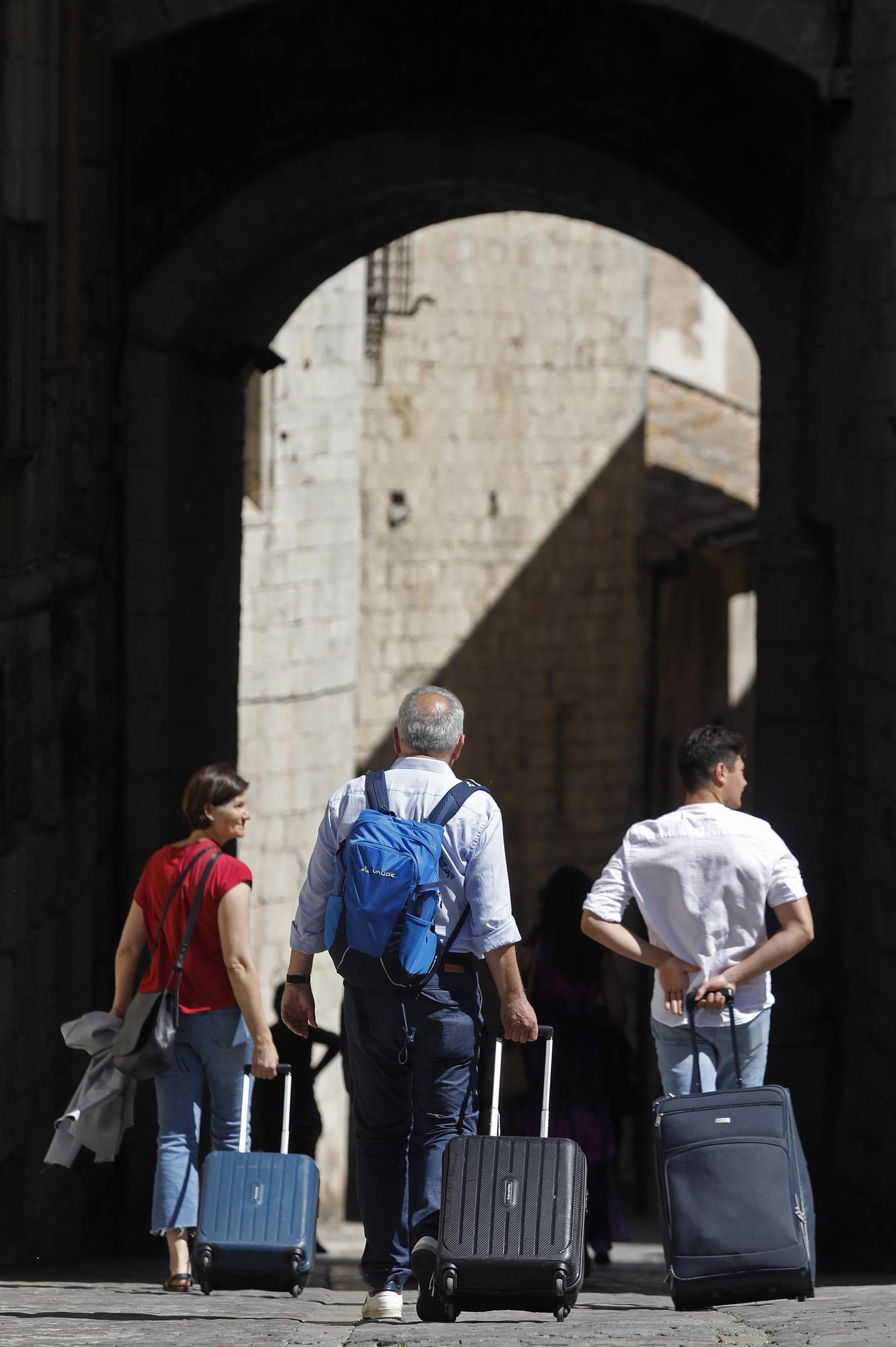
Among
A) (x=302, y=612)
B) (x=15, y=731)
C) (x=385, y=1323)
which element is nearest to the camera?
(x=385, y=1323)

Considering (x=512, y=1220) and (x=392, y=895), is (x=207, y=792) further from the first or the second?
(x=512, y=1220)

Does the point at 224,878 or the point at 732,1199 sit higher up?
the point at 224,878

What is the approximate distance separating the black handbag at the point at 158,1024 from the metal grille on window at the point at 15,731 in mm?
1482

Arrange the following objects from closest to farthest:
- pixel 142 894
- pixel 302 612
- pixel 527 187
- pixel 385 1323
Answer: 1. pixel 385 1323
2. pixel 142 894
3. pixel 527 187
4. pixel 302 612

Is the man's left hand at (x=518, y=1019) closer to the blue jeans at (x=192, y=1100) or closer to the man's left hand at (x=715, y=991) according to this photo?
the man's left hand at (x=715, y=991)

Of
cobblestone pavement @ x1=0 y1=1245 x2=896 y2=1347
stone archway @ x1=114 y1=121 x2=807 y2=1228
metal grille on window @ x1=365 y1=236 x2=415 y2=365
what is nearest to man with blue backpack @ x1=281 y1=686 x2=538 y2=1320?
cobblestone pavement @ x1=0 y1=1245 x2=896 y2=1347

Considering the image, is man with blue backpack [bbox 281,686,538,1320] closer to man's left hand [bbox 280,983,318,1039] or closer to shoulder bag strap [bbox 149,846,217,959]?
man's left hand [bbox 280,983,318,1039]

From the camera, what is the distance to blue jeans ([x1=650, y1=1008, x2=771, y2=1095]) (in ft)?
19.8

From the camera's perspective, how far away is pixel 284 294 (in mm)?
11234

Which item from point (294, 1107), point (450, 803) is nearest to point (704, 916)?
point (450, 803)

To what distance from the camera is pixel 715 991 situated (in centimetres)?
592

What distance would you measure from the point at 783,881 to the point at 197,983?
67.5 inches

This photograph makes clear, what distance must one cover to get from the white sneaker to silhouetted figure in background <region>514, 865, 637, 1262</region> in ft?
6.47

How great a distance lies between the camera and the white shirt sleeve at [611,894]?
5949mm
